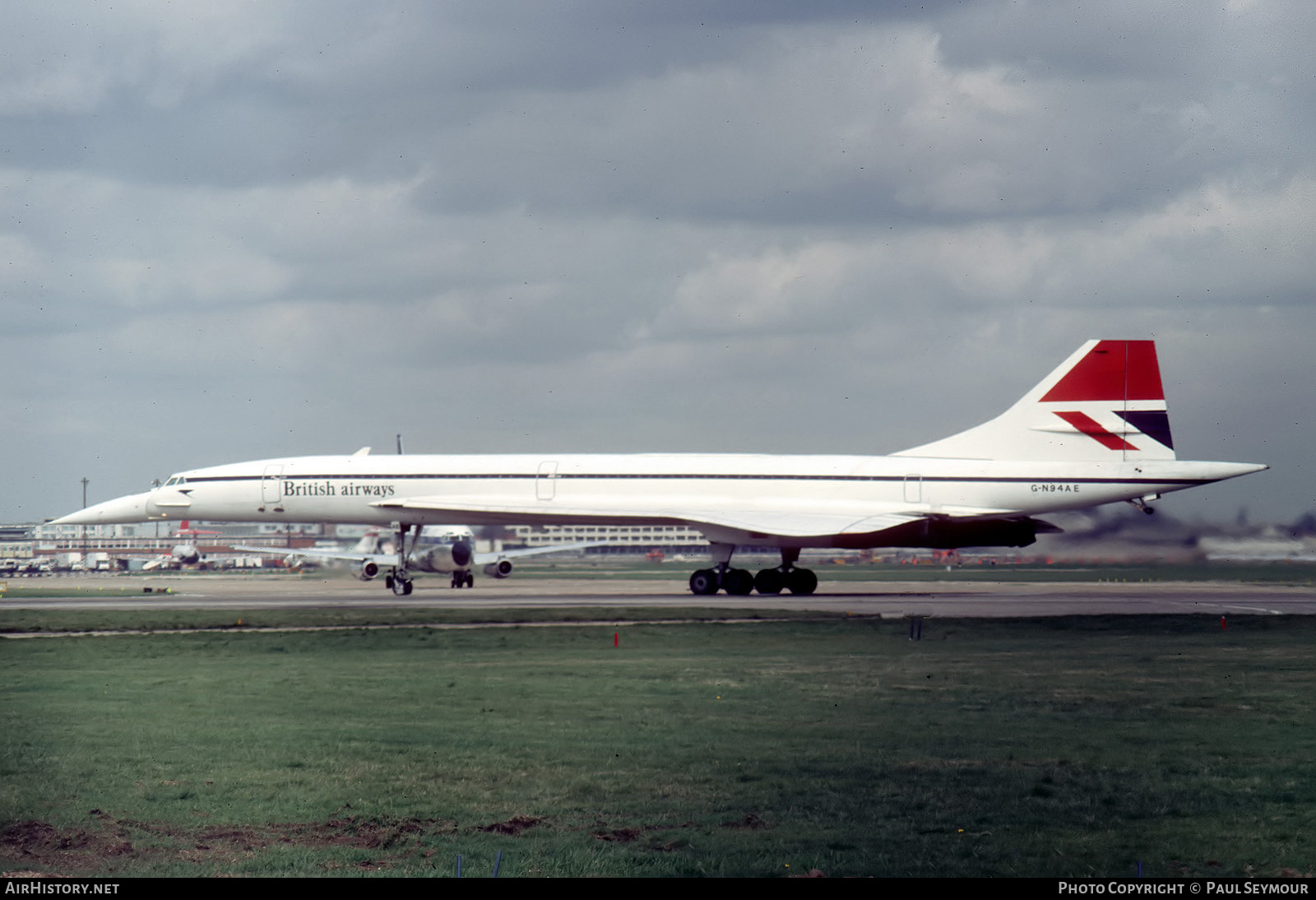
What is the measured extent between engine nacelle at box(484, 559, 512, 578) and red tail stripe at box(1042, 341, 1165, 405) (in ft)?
83.1

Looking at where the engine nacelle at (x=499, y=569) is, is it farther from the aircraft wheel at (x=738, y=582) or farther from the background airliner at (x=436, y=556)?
the aircraft wheel at (x=738, y=582)

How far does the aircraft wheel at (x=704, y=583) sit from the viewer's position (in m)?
35.5

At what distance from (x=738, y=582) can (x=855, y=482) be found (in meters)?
4.55

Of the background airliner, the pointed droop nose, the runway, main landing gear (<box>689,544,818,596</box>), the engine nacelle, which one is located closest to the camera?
the runway

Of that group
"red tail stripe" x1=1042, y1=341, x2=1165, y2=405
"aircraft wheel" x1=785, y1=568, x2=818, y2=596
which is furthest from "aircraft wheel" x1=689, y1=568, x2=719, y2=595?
"red tail stripe" x1=1042, y1=341, x2=1165, y2=405

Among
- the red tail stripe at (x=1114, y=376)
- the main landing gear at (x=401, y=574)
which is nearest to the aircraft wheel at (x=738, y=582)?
the main landing gear at (x=401, y=574)

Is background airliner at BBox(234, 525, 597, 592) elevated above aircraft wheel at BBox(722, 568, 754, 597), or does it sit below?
above

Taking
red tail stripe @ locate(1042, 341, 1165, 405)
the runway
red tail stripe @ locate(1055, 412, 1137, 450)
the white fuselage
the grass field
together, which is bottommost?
the grass field

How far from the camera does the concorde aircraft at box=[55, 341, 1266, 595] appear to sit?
3509 centimetres

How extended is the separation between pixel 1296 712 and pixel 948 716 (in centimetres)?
366

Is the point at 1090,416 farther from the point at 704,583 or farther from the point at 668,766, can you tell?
the point at 668,766

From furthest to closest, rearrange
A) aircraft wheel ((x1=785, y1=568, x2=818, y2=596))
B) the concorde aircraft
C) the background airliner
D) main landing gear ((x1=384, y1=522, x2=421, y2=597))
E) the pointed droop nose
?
the background airliner
the pointed droop nose
main landing gear ((x1=384, y1=522, x2=421, y2=597))
aircraft wheel ((x1=785, y1=568, x2=818, y2=596))
the concorde aircraft

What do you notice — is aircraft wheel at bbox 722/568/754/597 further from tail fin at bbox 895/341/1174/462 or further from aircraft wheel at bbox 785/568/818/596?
tail fin at bbox 895/341/1174/462
